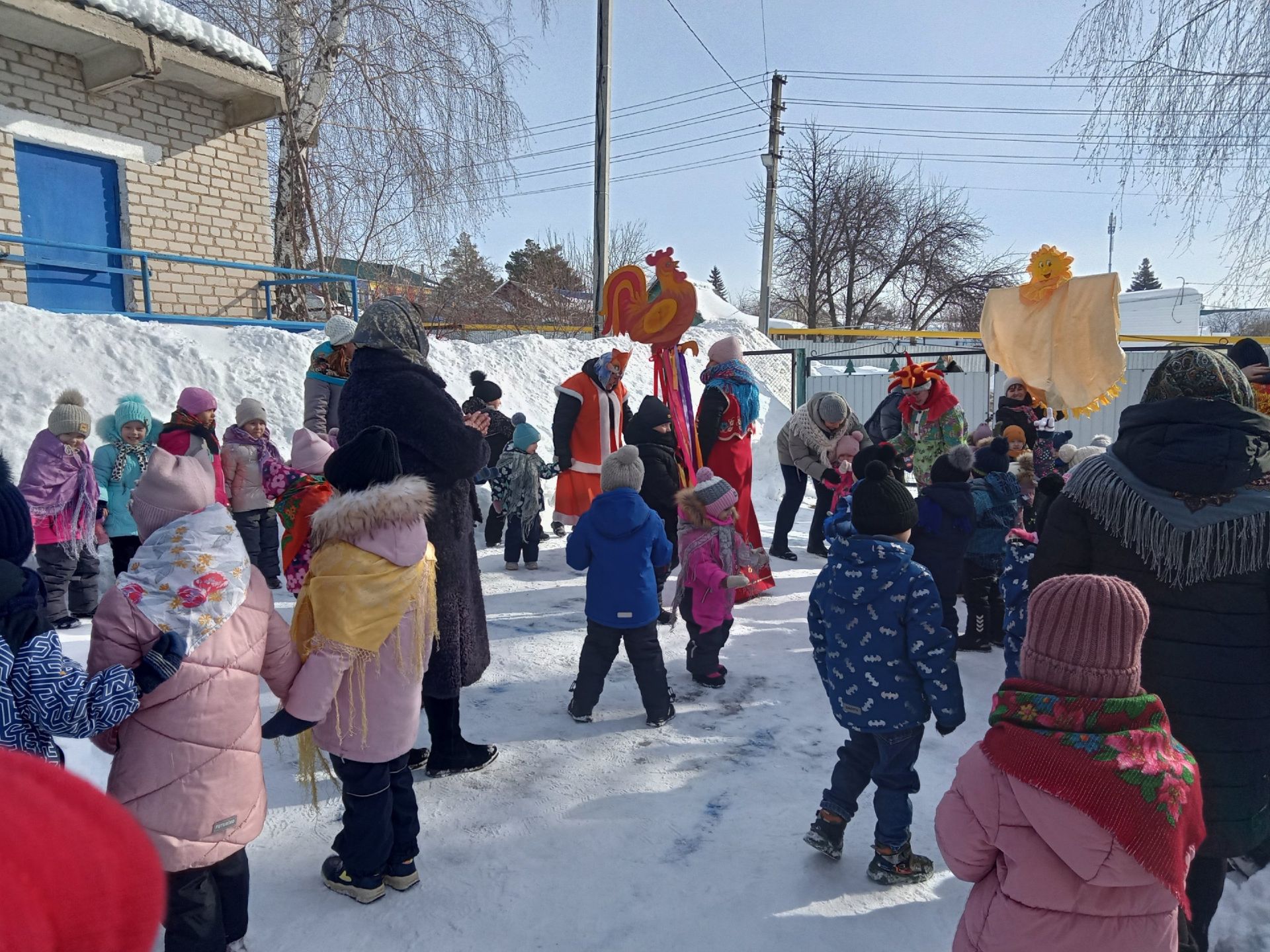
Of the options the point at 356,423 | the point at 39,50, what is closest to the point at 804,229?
the point at 39,50

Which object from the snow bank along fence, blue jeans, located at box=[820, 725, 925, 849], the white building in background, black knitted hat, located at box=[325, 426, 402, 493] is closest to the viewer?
black knitted hat, located at box=[325, 426, 402, 493]

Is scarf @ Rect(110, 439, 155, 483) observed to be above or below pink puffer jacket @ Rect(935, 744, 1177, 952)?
above

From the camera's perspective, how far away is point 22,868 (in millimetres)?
630

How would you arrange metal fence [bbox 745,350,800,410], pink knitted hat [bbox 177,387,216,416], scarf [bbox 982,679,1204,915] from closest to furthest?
scarf [bbox 982,679,1204,915]
pink knitted hat [bbox 177,387,216,416]
metal fence [bbox 745,350,800,410]

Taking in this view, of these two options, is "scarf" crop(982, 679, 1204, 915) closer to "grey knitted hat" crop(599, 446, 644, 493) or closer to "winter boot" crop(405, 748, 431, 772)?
"grey knitted hat" crop(599, 446, 644, 493)

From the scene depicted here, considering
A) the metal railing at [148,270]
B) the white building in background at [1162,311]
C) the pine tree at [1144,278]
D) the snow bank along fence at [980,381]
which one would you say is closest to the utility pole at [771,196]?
the snow bank along fence at [980,381]

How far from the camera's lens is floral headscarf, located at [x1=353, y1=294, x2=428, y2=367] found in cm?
295

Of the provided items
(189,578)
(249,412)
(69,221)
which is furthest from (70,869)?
(69,221)

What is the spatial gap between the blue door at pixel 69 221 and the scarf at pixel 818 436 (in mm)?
8517

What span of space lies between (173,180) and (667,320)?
951cm

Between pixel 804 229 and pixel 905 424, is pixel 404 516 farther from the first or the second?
pixel 804 229

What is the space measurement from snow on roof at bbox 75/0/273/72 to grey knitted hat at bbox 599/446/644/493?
9653 mm

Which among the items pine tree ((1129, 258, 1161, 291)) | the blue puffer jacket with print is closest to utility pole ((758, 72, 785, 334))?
the blue puffer jacket with print

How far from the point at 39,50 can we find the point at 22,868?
12717 mm
